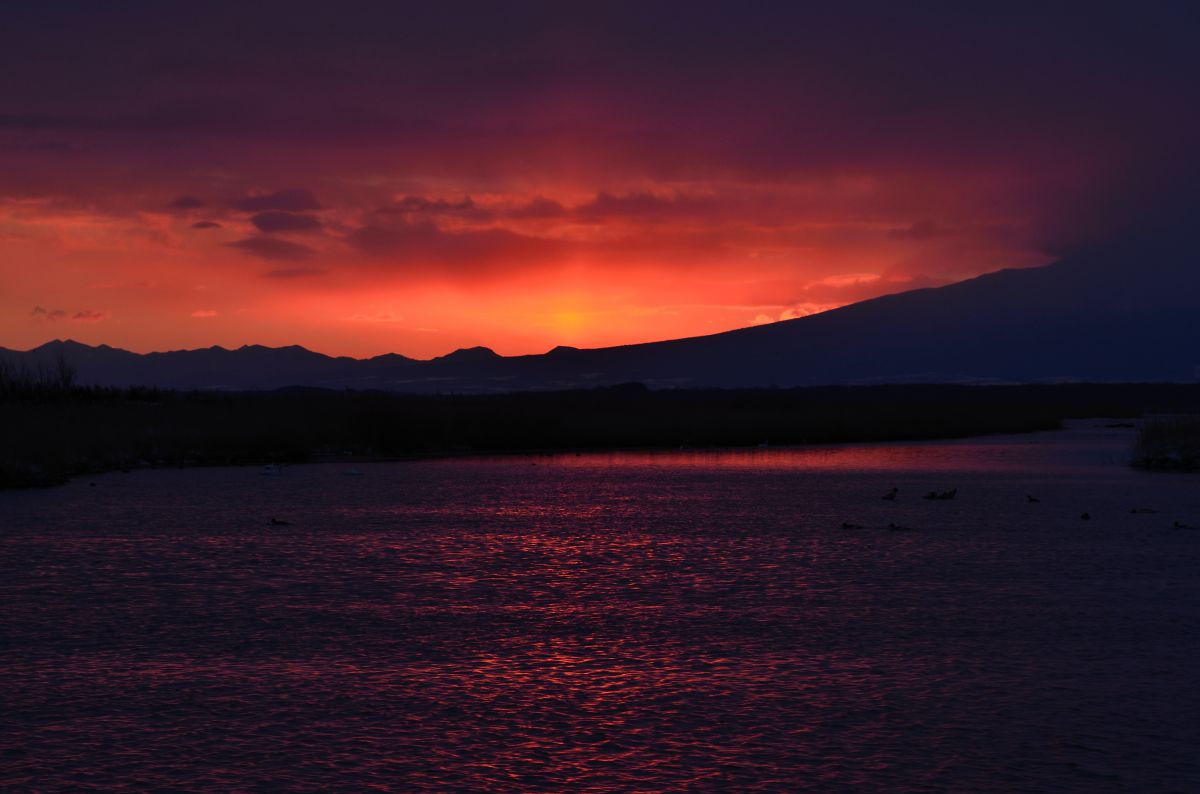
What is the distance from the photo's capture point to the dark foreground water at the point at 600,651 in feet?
31.8

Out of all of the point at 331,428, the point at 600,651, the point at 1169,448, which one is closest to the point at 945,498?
the point at 1169,448

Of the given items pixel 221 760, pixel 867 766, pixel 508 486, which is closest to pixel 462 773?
pixel 221 760

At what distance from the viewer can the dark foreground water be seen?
9688 millimetres

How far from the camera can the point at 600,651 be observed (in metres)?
13.4

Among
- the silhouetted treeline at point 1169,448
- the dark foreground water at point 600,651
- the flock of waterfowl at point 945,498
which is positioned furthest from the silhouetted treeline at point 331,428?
the flock of waterfowl at point 945,498

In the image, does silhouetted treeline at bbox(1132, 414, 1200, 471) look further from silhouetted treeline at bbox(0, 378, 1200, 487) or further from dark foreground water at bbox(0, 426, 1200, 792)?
silhouetted treeline at bbox(0, 378, 1200, 487)

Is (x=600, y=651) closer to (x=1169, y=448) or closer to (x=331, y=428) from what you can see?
(x=1169, y=448)

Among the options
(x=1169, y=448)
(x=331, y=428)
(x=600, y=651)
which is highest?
(x=331, y=428)

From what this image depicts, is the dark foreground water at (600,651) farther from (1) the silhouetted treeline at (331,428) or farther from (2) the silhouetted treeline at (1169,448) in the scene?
(1) the silhouetted treeline at (331,428)

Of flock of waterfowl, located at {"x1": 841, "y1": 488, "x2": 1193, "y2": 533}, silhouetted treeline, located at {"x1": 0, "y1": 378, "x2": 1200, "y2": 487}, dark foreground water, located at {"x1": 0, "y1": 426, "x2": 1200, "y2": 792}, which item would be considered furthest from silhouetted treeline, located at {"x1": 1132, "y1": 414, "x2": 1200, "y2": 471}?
silhouetted treeline, located at {"x1": 0, "y1": 378, "x2": 1200, "y2": 487}

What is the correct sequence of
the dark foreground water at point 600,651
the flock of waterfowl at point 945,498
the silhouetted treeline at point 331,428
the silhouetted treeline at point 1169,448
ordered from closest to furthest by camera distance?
1. the dark foreground water at point 600,651
2. the flock of waterfowl at point 945,498
3. the silhouetted treeline at point 1169,448
4. the silhouetted treeline at point 331,428

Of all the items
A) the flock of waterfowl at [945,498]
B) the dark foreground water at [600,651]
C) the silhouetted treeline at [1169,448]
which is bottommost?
the dark foreground water at [600,651]

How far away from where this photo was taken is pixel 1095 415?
110 meters

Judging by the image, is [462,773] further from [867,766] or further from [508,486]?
[508,486]
